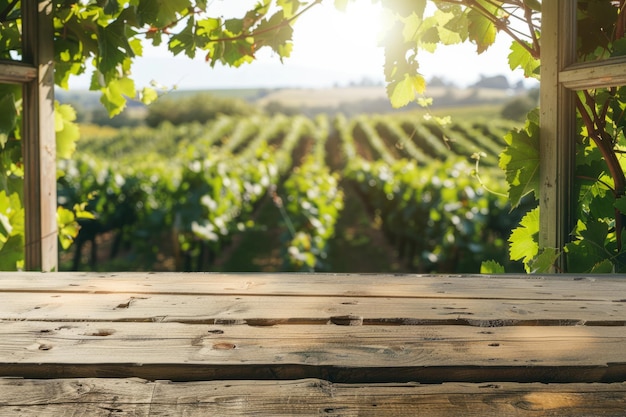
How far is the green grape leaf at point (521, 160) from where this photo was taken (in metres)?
2.40

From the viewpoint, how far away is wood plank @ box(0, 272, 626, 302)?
1730mm

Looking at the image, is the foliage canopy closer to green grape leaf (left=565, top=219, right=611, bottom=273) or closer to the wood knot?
green grape leaf (left=565, top=219, right=611, bottom=273)

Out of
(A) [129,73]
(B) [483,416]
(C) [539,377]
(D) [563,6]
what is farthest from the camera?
(A) [129,73]

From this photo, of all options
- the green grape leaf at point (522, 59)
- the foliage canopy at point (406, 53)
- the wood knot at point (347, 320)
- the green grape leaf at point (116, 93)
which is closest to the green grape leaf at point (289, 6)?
the foliage canopy at point (406, 53)

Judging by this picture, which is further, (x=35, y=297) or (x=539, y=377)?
(x=35, y=297)

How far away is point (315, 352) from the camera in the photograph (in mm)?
1282

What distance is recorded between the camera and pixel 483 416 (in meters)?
1.07

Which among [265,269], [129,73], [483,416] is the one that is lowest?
[265,269]

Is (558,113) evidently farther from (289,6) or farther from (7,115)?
(7,115)

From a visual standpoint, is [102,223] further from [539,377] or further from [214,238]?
[539,377]

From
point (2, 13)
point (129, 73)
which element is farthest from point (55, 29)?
point (129, 73)

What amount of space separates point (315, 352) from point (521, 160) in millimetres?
1404

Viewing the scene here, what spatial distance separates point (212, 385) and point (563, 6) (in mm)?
1747

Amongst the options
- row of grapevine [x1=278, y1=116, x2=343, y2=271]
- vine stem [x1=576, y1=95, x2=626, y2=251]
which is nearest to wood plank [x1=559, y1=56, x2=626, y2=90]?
vine stem [x1=576, y1=95, x2=626, y2=251]
